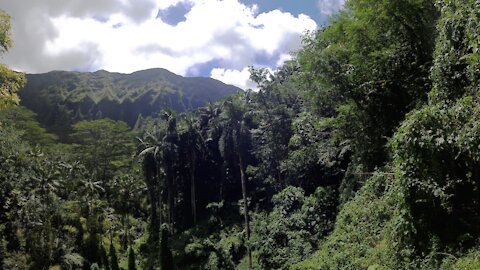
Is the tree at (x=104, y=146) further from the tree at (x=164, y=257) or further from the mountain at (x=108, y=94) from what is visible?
the mountain at (x=108, y=94)

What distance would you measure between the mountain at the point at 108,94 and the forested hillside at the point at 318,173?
198 ft

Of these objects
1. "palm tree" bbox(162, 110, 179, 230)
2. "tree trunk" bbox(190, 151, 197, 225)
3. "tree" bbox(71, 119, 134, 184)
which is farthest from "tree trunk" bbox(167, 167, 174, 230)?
"tree" bbox(71, 119, 134, 184)

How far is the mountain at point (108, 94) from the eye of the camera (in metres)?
117

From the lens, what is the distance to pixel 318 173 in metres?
30.8

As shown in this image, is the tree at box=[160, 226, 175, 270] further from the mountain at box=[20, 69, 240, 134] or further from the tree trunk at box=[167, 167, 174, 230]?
the mountain at box=[20, 69, 240, 134]

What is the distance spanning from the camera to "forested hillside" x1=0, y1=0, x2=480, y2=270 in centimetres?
800

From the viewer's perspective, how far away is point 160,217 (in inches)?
1660

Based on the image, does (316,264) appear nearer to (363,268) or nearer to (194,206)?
(363,268)

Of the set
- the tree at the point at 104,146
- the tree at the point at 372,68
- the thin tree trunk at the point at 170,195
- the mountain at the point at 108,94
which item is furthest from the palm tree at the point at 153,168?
the mountain at the point at 108,94

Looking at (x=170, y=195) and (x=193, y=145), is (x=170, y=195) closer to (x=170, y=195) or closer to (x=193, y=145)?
(x=170, y=195)

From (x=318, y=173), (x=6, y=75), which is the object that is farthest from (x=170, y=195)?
(x=6, y=75)

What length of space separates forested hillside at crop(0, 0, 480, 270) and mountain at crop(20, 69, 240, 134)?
60.3 m

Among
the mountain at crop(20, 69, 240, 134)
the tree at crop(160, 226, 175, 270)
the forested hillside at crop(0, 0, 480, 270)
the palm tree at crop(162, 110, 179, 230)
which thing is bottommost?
the tree at crop(160, 226, 175, 270)

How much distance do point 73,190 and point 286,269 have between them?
98.7 feet
